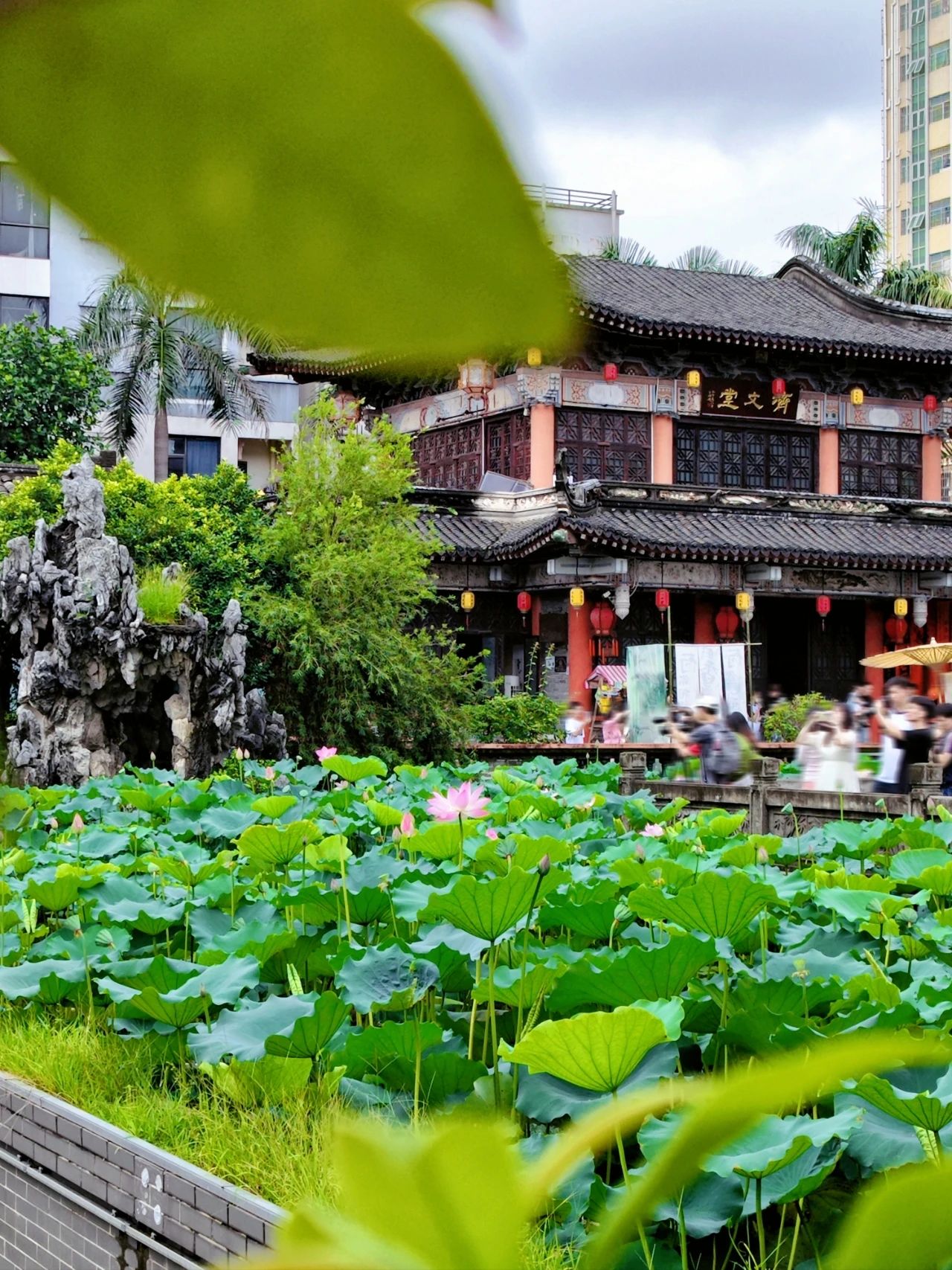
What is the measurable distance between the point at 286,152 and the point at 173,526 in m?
7.98

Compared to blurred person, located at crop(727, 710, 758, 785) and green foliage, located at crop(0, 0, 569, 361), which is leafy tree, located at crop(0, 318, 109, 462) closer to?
green foliage, located at crop(0, 0, 569, 361)

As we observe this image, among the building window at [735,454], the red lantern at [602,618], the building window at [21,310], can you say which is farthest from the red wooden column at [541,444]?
the building window at [21,310]

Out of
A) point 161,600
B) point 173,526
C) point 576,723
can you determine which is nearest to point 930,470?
point 576,723

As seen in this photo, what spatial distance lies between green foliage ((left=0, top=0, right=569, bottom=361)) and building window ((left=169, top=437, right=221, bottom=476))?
0.22 metres

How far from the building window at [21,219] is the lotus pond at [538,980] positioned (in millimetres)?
698

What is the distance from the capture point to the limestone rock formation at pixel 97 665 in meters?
5.86

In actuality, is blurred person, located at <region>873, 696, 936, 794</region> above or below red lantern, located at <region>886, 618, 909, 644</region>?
below

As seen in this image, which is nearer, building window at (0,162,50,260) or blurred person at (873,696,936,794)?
building window at (0,162,50,260)

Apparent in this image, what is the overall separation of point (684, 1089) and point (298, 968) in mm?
2139

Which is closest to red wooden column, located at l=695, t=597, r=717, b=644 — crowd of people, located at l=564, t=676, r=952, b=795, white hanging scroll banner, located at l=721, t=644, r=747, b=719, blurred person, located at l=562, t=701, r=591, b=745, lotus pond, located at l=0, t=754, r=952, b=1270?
white hanging scroll banner, located at l=721, t=644, r=747, b=719

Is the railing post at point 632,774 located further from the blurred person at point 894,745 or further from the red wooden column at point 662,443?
the red wooden column at point 662,443

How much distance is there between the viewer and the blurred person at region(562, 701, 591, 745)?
909 cm

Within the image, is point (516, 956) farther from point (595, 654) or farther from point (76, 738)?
point (595, 654)

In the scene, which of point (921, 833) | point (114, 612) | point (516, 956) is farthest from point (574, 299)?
point (114, 612)
